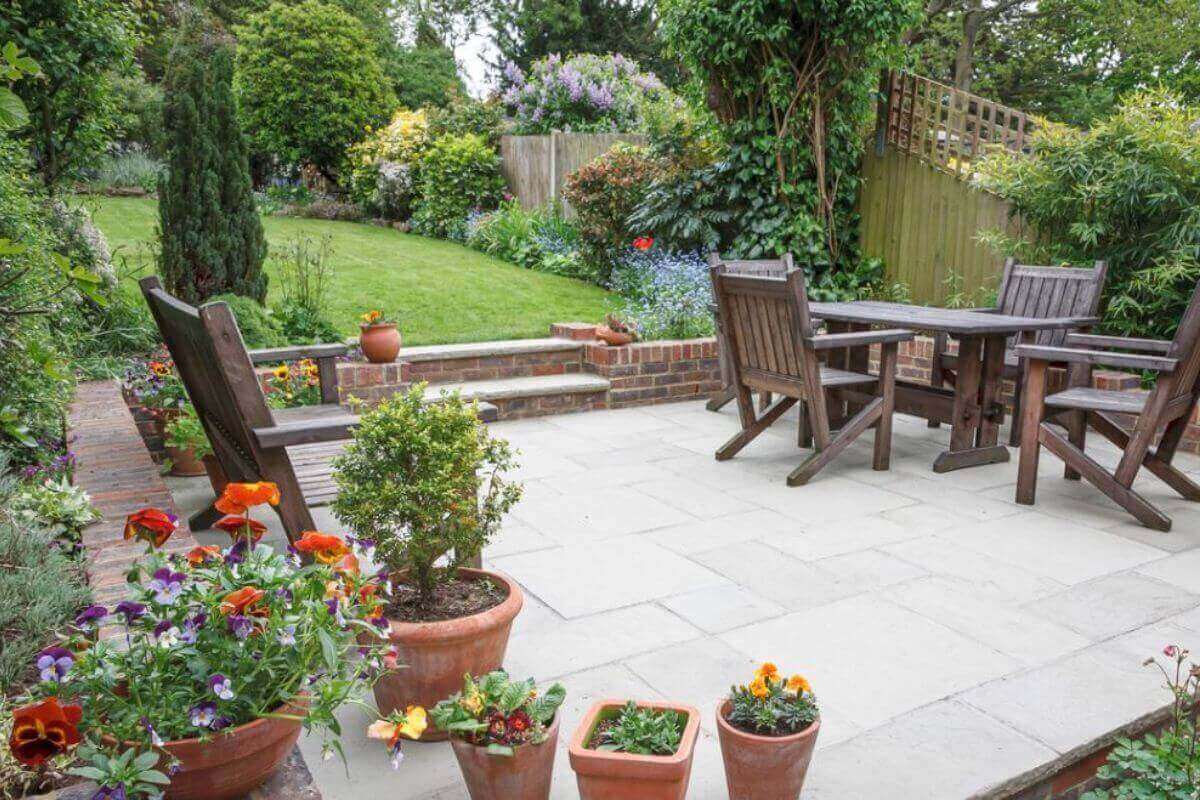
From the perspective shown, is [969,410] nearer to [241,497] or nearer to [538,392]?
[538,392]

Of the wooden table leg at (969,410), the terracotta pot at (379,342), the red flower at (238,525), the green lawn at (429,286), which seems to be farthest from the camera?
the green lawn at (429,286)

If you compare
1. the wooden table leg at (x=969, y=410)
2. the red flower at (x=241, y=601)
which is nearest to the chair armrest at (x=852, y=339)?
the wooden table leg at (x=969, y=410)

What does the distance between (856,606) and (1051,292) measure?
323 cm

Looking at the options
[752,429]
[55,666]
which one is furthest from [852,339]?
[55,666]

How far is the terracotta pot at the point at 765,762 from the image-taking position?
1.83m

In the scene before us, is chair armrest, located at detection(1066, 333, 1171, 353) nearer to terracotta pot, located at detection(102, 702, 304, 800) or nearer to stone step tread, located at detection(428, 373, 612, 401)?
stone step tread, located at detection(428, 373, 612, 401)

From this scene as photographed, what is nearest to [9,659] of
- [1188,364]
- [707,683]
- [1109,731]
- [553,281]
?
[707,683]

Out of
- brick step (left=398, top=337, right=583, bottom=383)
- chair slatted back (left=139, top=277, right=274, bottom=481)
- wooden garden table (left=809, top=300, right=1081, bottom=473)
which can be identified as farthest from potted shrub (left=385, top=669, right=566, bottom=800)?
brick step (left=398, top=337, right=583, bottom=383)

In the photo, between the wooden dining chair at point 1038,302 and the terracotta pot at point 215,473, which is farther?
the wooden dining chair at point 1038,302

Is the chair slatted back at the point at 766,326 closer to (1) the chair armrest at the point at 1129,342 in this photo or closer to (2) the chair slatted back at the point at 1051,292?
(1) the chair armrest at the point at 1129,342

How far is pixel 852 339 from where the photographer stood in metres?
4.33

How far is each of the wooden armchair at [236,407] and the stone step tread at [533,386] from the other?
8.59ft

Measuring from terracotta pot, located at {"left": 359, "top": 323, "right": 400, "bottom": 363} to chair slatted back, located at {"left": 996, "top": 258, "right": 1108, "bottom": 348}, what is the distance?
364cm

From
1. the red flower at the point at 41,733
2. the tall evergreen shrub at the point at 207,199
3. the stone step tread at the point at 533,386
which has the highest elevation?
the tall evergreen shrub at the point at 207,199
